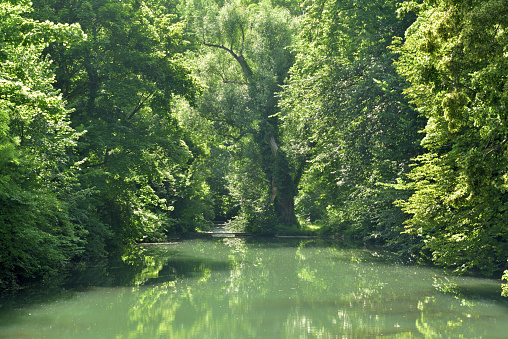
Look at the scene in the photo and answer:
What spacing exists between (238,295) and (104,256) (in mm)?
8373

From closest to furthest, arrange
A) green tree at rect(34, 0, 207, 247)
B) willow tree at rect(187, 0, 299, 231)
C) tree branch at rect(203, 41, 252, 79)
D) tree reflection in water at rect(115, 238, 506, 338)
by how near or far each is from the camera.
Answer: tree reflection in water at rect(115, 238, 506, 338), green tree at rect(34, 0, 207, 247), willow tree at rect(187, 0, 299, 231), tree branch at rect(203, 41, 252, 79)

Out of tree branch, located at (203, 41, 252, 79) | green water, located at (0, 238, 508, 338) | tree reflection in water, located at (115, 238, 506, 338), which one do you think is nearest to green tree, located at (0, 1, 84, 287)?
green water, located at (0, 238, 508, 338)

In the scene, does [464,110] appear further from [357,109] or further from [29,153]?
[357,109]

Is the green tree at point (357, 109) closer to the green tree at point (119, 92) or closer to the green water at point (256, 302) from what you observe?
the green water at point (256, 302)

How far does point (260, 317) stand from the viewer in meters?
10.7

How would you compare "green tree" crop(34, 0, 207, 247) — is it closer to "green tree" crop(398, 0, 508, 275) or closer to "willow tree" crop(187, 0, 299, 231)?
"willow tree" crop(187, 0, 299, 231)

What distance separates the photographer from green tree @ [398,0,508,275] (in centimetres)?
752

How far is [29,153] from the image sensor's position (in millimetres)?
13500

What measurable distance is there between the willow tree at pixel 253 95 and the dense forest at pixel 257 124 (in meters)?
0.10

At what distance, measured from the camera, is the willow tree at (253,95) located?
31828 mm

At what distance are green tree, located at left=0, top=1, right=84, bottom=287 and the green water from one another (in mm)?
1080

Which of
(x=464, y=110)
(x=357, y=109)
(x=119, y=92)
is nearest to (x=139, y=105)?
(x=119, y=92)

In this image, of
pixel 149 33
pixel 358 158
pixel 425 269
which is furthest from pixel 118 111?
pixel 425 269

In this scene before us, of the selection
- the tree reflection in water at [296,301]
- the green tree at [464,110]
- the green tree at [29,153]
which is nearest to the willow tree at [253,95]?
the tree reflection in water at [296,301]
